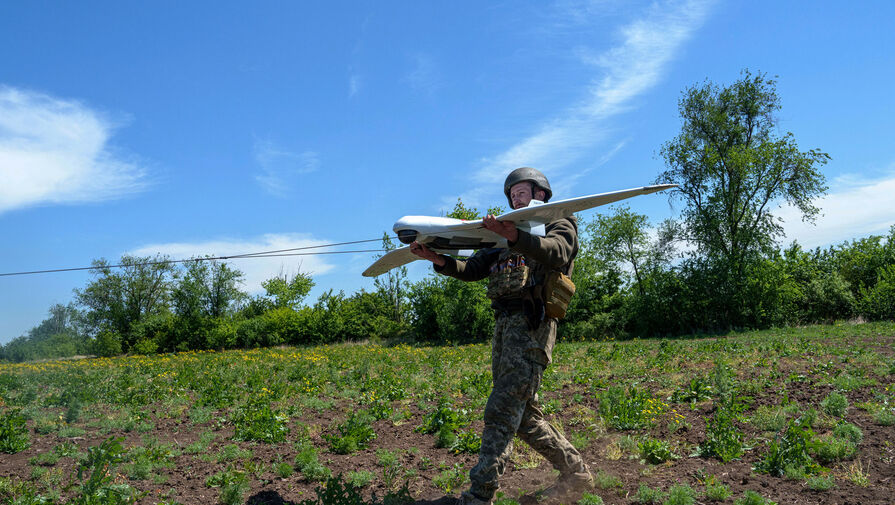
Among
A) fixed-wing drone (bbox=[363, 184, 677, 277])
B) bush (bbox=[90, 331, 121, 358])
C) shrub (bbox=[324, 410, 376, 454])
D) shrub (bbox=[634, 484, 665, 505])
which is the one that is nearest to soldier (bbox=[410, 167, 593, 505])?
fixed-wing drone (bbox=[363, 184, 677, 277])

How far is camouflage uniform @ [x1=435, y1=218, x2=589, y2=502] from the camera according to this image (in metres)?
4.00

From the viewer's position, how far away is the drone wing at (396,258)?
5035 mm

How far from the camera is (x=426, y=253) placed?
4.82 metres

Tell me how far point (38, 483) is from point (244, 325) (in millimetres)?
38392

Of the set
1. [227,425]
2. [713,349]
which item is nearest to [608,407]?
[227,425]

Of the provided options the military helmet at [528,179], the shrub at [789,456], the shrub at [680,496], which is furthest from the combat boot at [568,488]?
the military helmet at [528,179]

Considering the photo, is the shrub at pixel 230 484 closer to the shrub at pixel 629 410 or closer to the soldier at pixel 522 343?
the soldier at pixel 522 343

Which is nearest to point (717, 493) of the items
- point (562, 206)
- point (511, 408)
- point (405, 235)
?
point (511, 408)

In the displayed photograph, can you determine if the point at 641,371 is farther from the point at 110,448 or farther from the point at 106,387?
the point at 106,387

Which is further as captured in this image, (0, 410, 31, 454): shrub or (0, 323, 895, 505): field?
(0, 410, 31, 454): shrub

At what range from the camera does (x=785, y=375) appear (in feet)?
30.1

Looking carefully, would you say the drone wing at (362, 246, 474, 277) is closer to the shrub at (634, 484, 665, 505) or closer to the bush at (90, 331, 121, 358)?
the shrub at (634, 484, 665, 505)

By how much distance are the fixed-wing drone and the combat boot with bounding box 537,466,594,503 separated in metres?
2.12

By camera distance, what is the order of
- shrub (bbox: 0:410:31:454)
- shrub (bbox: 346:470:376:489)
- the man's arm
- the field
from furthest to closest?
1. shrub (bbox: 0:410:31:454)
2. shrub (bbox: 346:470:376:489)
3. the man's arm
4. the field
